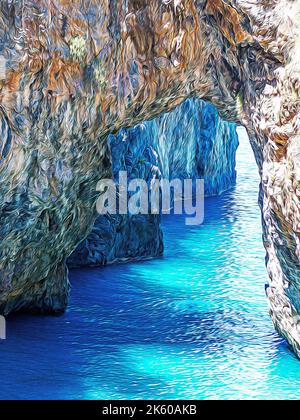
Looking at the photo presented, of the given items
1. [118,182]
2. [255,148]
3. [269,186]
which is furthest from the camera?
[118,182]

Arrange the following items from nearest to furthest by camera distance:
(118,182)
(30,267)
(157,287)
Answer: (30,267) → (157,287) → (118,182)

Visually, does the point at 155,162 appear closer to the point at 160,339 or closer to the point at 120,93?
the point at 160,339

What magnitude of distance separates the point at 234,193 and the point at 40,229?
9.28 metres

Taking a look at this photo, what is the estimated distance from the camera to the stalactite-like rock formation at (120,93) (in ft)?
23.5

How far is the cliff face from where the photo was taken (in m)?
11.6

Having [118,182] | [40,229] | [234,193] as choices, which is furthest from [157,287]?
[234,193]

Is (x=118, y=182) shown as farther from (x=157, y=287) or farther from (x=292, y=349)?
(x=292, y=349)

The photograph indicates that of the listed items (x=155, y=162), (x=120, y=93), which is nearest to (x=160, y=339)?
(x=120, y=93)

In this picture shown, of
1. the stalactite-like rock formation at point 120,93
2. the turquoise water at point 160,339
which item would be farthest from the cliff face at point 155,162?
the stalactite-like rock formation at point 120,93

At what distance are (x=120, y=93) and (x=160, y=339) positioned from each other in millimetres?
2342

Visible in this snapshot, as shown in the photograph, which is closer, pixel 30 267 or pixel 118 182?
pixel 30 267

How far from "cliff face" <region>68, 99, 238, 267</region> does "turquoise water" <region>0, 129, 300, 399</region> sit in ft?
0.92

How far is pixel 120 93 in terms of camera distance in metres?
7.92

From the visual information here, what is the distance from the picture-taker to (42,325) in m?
9.03
